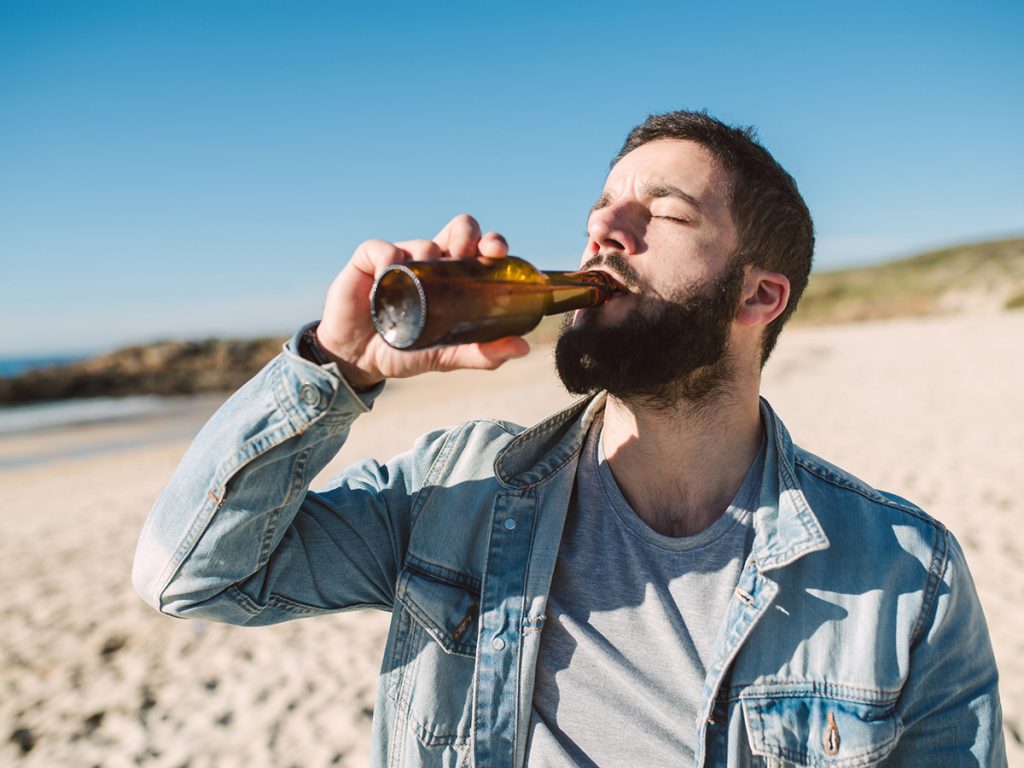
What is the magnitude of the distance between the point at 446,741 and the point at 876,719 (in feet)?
3.12

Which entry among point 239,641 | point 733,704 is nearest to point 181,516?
point 733,704

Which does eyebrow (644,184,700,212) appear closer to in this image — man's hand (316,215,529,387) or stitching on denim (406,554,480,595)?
man's hand (316,215,529,387)

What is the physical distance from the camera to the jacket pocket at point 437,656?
1683mm

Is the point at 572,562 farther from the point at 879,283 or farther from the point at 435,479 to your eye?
the point at 879,283

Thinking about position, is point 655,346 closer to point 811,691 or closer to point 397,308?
point 397,308

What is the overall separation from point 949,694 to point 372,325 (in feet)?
4.83

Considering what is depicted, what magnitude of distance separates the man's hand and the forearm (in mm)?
67

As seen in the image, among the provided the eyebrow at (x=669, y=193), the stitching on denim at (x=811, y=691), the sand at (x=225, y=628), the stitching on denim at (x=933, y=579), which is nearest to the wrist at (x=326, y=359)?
the eyebrow at (x=669, y=193)

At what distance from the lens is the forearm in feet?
4.73

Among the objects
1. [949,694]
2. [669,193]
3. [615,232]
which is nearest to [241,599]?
[615,232]

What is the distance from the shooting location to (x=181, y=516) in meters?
1.46

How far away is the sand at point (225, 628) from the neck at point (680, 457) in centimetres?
244

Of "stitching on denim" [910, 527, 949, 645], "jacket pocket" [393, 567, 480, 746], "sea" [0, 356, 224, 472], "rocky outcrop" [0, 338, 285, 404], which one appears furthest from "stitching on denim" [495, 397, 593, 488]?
"rocky outcrop" [0, 338, 285, 404]

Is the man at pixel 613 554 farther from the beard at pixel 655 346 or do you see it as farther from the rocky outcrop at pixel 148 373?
the rocky outcrop at pixel 148 373
